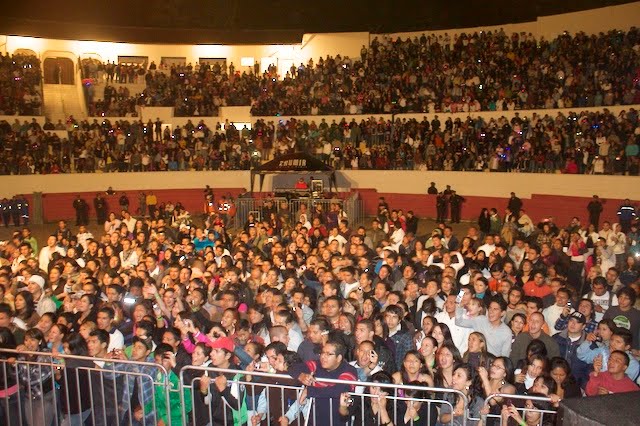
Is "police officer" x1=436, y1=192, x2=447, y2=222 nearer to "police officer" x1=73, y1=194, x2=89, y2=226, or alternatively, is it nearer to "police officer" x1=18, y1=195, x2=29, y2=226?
"police officer" x1=73, y1=194, x2=89, y2=226

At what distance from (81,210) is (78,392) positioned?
20.1m

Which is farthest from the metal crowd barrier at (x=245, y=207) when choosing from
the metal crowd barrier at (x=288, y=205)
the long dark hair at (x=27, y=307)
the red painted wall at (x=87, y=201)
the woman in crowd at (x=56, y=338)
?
the woman in crowd at (x=56, y=338)

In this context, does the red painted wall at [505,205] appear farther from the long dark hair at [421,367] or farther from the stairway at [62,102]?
the long dark hair at [421,367]

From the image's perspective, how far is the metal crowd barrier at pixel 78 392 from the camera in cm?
643

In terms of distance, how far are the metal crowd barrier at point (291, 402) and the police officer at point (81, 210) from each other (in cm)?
2054

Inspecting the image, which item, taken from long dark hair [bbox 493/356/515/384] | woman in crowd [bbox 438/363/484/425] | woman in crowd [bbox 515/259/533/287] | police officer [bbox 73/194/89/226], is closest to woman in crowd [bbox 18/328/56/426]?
woman in crowd [bbox 438/363/484/425]

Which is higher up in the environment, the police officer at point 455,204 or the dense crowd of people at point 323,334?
the police officer at point 455,204

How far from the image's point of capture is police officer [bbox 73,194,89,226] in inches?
1000

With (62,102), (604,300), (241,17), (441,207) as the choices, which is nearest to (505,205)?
(441,207)

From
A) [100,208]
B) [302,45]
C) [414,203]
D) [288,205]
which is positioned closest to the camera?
[288,205]

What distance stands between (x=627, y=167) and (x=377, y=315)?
1811 cm

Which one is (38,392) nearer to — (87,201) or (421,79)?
(87,201)

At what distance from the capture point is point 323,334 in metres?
7.06

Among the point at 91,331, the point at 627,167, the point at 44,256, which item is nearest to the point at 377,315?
the point at 91,331
